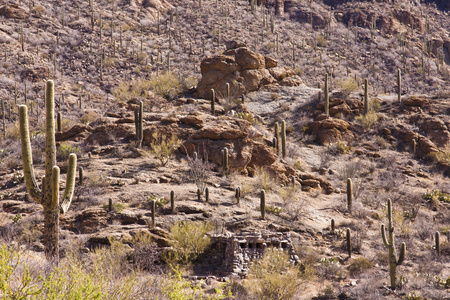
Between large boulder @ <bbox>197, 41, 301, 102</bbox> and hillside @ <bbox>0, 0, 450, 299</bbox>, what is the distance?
10 cm

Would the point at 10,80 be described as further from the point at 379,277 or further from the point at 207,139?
the point at 379,277

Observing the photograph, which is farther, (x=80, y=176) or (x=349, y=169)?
(x=349, y=169)

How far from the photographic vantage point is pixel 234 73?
32.4 metres

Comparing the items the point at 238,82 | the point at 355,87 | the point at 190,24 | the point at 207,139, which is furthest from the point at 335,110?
the point at 190,24

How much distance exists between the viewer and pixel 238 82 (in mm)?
32250

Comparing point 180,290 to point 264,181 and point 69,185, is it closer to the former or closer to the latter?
point 69,185

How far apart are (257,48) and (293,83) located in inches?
502

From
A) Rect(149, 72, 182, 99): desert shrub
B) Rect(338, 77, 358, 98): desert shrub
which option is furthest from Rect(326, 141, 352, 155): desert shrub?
Rect(149, 72, 182, 99): desert shrub

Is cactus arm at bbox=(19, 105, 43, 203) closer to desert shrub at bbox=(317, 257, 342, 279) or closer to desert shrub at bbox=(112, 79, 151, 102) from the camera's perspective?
desert shrub at bbox=(317, 257, 342, 279)

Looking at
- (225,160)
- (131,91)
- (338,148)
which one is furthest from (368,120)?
(131,91)

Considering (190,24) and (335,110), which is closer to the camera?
(335,110)

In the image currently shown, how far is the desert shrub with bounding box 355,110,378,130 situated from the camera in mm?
29828

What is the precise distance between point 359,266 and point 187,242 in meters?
6.12

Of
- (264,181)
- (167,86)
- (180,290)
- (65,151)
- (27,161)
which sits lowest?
(264,181)
